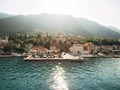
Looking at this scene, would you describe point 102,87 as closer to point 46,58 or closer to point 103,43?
point 46,58

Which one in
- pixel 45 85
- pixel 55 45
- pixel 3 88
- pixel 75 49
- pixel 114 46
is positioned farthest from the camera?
pixel 114 46

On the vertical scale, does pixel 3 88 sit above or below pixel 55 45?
below

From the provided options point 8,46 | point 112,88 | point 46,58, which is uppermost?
point 8,46

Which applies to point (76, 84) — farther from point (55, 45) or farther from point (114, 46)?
point (114, 46)

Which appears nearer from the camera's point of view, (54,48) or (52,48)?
(54,48)

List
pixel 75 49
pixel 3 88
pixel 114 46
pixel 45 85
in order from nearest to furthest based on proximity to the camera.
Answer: pixel 3 88, pixel 45 85, pixel 75 49, pixel 114 46

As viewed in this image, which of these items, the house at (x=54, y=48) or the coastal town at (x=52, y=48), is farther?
the house at (x=54, y=48)

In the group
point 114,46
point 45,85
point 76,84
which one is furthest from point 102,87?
point 114,46

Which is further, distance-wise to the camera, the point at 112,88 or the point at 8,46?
the point at 8,46

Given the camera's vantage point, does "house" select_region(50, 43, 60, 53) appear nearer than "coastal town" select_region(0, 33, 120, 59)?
No
